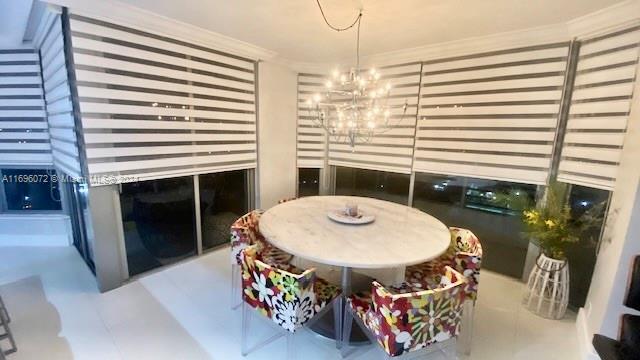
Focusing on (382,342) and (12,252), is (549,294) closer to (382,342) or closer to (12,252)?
(382,342)

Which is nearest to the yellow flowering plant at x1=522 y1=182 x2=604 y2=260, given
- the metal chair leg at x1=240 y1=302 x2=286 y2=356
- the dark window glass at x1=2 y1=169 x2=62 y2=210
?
the metal chair leg at x1=240 y1=302 x2=286 y2=356

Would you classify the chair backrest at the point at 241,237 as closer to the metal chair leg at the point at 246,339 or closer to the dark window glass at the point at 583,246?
the metal chair leg at the point at 246,339

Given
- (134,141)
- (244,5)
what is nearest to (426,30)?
(244,5)

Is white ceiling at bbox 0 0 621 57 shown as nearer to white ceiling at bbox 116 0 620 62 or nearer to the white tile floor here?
white ceiling at bbox 116 0 620 62

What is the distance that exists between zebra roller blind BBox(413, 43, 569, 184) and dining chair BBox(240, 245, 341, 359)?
7.22ft

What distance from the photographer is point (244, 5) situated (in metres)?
2.26

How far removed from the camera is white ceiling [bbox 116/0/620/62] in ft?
7.10

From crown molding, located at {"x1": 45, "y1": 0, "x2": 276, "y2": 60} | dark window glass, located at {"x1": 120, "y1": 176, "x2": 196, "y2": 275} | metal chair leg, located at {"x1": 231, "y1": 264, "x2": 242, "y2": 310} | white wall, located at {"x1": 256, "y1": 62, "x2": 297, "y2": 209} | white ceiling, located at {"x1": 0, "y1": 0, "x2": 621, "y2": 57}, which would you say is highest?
white ceiling, located at {"x1": 0, "y1": 0, "x2": 621, "y2": 57}

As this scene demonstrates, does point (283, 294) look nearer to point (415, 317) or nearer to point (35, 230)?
point (415, 317)

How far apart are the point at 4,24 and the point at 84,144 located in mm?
1702

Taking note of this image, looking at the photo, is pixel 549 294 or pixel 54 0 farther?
pixel 549 294

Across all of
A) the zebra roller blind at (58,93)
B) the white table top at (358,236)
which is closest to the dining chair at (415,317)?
Result: the white table top at (358,236)

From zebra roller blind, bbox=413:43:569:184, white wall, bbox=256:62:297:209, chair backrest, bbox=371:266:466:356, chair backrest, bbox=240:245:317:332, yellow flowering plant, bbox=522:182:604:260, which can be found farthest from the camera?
white wall, bbox=256:62:297:209

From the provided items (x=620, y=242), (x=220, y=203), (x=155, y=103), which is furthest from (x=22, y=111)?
(x=620, y=242)
